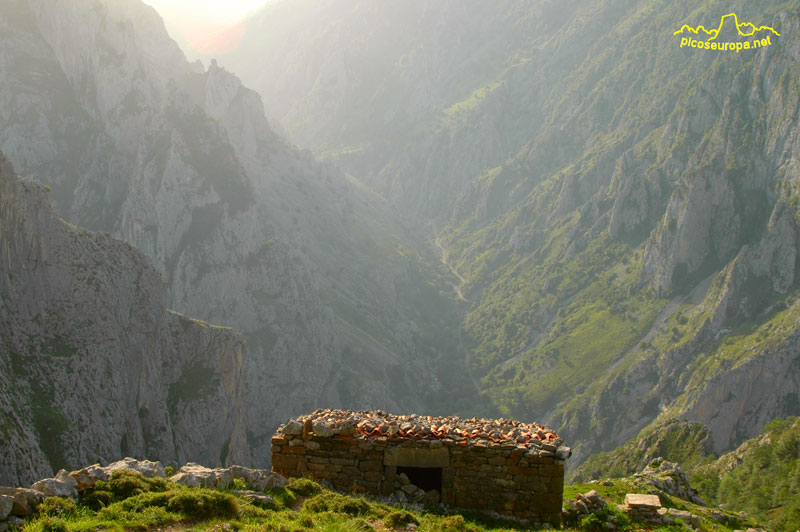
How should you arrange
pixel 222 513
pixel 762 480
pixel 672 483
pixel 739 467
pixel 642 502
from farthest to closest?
1. pixel 739 467
2. pixel 762 480
3. pixel 672 483
4. pixel 642 502
5. pixel 222 513

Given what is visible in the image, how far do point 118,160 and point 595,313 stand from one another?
11375 cm

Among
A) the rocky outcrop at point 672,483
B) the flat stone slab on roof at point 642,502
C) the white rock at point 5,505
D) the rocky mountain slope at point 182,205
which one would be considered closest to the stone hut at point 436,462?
the flat stone slab on roof at point 642,502

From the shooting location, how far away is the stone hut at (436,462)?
21.8 m

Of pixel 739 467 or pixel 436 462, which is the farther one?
pixel 739 467

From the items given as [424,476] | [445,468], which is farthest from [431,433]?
[424,476]

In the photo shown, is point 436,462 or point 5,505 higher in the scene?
point 436,462

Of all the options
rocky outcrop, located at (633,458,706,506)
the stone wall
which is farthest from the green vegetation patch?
the stone wall

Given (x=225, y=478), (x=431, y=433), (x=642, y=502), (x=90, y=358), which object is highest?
(x=90, y=358)

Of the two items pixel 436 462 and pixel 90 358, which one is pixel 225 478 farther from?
pixel 90 358

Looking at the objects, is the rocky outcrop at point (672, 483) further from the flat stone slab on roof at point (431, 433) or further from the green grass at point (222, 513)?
the green grass at point (222, 513)

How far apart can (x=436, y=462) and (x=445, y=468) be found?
0.37 meters

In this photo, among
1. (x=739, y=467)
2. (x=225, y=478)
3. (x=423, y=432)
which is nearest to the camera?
(x=225, y=478)

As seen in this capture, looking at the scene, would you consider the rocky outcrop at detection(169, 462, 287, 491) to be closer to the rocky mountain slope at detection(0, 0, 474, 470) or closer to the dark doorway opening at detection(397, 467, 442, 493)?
the dark doorway opening at detection(397, 467, 442, 493)

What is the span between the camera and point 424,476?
23.4 meters
